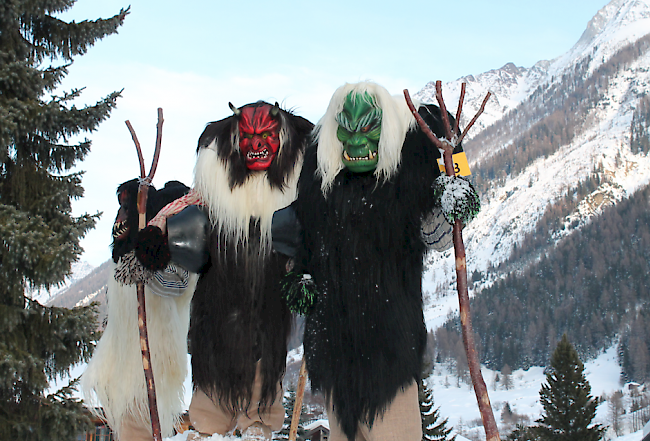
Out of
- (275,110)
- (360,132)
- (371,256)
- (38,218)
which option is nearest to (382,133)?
(360,132)

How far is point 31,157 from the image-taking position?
23.0ft

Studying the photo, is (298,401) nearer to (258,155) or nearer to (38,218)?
(258,155)

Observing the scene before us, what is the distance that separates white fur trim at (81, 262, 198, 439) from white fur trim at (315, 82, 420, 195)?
5.15 feet

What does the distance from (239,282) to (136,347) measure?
3.42 feet

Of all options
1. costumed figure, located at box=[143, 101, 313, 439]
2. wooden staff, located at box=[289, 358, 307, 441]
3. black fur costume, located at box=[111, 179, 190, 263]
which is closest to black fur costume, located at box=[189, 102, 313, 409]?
costumed figure, located at box=[143, 101, 313, 439]

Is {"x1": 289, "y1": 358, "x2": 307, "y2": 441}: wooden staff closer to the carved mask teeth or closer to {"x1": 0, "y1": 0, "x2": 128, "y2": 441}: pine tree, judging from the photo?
the carved mask teeth

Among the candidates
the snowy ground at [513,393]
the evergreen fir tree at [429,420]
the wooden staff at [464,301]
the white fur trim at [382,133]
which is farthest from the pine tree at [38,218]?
the snowy ground at [513,393]

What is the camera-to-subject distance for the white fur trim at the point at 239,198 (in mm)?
3775

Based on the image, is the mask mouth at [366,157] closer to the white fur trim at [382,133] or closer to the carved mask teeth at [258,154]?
the white fur trim at [382,133]

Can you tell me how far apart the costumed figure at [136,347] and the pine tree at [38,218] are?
7.73 feet

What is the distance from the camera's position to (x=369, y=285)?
3086 mm

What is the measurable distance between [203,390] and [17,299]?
13.0 feet

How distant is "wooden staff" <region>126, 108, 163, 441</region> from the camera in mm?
3789

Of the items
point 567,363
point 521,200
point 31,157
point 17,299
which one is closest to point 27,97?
point 31,157
